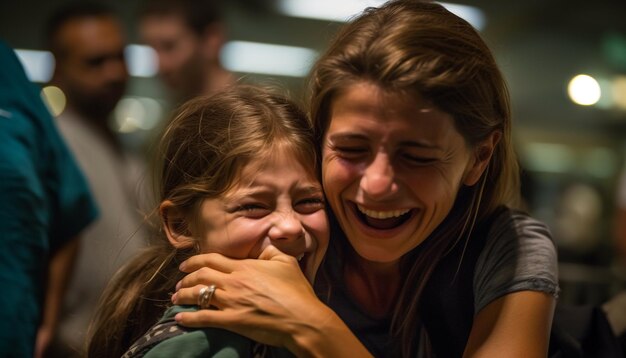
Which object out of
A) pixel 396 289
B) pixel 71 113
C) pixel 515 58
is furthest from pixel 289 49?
pixel 396 289

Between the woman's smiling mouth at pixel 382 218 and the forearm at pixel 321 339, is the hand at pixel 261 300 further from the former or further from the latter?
the woman's smiling mouth at pixel 382 218

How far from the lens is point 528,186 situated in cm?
261

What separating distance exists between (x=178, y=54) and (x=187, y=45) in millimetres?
37

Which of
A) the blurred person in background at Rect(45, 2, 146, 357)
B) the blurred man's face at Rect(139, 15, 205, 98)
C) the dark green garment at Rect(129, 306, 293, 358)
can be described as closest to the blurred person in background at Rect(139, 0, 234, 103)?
the blurred man's face at Rect(139, 15, 205, 98)

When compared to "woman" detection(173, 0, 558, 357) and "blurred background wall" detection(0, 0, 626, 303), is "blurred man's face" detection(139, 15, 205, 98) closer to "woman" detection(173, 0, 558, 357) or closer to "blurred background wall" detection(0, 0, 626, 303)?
"blurred background wall" detection(0, 0, 626, 303)

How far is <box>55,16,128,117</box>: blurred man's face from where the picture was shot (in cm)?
214

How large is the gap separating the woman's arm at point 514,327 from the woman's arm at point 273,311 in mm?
213

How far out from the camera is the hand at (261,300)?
3.32 feet

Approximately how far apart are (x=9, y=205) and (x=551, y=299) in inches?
32.5

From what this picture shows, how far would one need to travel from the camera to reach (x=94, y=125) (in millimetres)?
2137

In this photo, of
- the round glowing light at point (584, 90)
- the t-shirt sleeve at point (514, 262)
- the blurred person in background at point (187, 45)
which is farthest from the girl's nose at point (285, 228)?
the round glowing light at point (584, 90)

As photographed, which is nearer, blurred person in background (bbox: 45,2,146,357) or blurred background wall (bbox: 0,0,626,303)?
blurred person in background (bbox: 45,2,146,357)

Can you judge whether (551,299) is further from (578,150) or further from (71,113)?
(578,150)

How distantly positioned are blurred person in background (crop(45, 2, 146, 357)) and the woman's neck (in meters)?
→ 0.74
